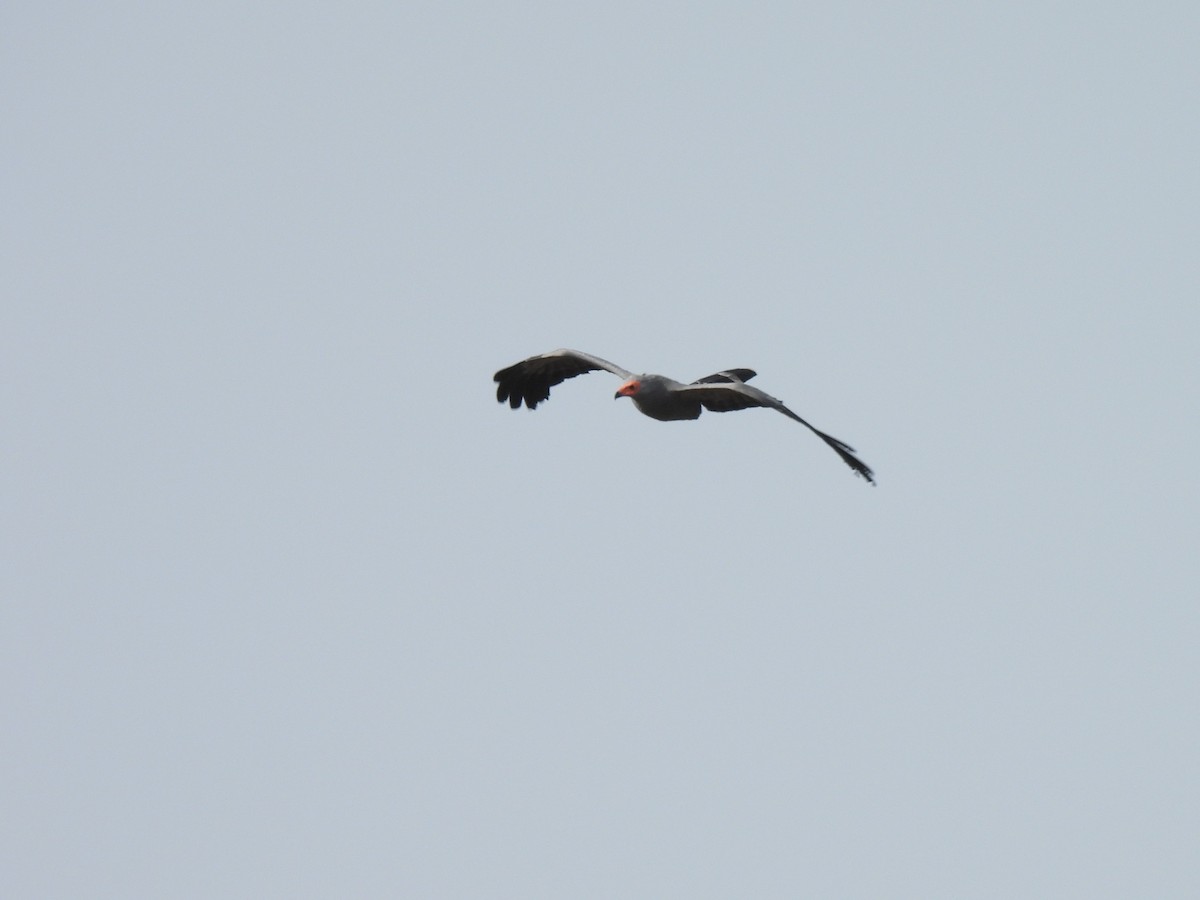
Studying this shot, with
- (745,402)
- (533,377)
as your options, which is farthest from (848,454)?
(533,377)

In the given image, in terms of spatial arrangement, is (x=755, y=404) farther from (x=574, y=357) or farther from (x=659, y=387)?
(x=574, y=357)

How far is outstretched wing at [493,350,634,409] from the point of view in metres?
24.3

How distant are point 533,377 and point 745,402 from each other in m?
5.25

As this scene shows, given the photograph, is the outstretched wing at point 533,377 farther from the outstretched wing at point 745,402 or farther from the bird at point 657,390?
the outstretched wing at point 745,402

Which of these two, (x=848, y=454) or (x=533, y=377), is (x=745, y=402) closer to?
(x=848, y=454)

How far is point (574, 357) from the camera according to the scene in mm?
23625

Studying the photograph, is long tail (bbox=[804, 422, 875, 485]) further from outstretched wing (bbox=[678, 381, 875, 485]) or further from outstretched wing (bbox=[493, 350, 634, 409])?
outstretched wing (bbox=[493, 350, 634, 409])

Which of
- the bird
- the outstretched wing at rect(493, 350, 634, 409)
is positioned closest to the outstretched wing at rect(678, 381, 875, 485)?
the bird

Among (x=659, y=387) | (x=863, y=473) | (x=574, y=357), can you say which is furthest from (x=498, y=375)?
(x=863, y=473)

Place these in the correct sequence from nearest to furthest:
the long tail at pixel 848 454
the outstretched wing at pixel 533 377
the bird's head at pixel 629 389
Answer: the long tail at pixel 848 454 < the bird's head at pixel 629 389 < the outstretched wing at pixel 533 377

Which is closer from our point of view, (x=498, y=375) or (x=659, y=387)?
(x=659, y=387)

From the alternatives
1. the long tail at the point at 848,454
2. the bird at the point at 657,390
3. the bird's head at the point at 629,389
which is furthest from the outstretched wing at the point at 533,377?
the long tail at the point at 848,454

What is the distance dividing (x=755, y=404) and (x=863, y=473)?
82.0 inches

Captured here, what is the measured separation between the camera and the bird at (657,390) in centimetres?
1934
